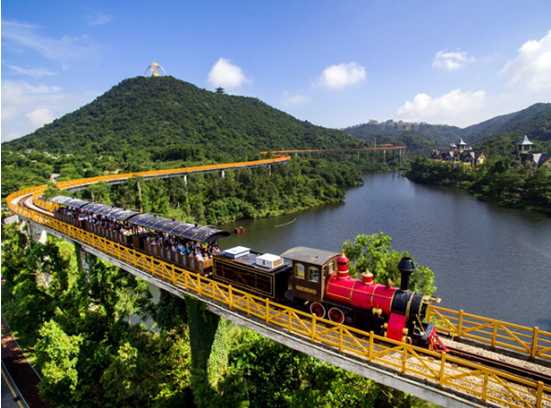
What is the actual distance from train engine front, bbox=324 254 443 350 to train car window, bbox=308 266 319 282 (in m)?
0.60

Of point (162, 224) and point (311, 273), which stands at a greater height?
point (162, 224)

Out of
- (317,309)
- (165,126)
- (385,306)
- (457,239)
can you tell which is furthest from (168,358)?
(165,126)

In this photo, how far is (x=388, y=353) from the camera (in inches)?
443

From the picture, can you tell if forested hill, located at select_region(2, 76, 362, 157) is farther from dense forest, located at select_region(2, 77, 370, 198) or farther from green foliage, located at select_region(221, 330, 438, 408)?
green foliage, located at select_region(221, 330, 438, 408)

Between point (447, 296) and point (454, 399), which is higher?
point (454, 399)

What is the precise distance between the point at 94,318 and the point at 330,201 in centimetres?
6622

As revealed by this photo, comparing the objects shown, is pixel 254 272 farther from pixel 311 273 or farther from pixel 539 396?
pixel 539 396

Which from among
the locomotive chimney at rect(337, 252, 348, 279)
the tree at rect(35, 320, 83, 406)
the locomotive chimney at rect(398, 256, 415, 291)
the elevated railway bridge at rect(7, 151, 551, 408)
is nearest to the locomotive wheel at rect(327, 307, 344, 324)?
the elevated railway bridge at rect(7, 151, 551, 408)

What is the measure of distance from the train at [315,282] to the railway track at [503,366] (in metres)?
0.81

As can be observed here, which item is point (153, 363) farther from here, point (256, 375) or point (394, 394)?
point (394, 394)

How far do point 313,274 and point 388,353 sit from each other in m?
3.73

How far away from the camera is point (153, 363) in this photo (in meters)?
19.5

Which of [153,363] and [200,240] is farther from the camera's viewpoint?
[153,363]

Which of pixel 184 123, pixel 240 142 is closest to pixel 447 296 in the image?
pixel 240 142
